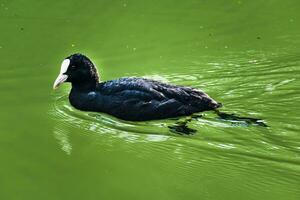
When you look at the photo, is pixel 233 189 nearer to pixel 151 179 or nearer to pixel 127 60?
pixel 151 179

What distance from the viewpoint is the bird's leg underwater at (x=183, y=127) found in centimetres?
672

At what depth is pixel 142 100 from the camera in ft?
23.7

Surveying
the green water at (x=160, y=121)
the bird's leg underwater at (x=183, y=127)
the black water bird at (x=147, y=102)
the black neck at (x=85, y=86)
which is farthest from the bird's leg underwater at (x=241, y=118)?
the black neck at (x=85, y=86)

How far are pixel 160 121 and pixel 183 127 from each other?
0.37 m

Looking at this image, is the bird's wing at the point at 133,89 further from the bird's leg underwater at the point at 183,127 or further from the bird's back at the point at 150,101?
the bird's leg underwater at the point at 183,127

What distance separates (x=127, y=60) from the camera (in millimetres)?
10047

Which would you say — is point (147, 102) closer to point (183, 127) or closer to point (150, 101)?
point (150, 101)

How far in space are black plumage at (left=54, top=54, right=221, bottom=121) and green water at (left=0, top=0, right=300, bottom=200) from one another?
0.15 m

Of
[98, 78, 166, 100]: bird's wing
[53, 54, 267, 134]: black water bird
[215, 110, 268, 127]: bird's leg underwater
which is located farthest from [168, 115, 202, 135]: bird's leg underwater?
[98, 78, 166, 100]: bird's wing

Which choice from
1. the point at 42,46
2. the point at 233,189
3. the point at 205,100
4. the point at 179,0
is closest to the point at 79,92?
the point at 205,100

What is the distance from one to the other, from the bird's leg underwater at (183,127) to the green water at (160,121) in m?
0.08

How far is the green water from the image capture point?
223 inches

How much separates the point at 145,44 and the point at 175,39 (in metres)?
0.62

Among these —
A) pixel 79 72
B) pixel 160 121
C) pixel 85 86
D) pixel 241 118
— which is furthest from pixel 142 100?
pixel 241 118
